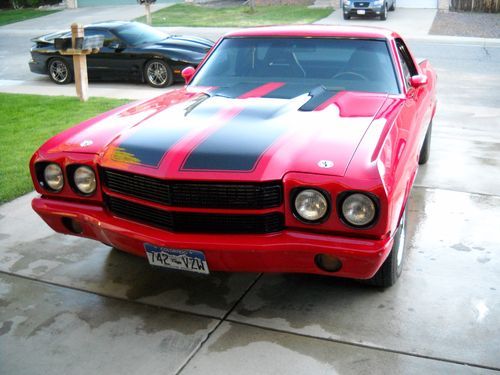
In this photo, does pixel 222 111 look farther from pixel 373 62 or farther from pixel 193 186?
pixel 373 62

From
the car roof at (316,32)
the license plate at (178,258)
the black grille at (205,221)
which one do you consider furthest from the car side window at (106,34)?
the license plate at (178,258)

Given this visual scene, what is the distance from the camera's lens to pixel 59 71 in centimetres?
Answer: 1219

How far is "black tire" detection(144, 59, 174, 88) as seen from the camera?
1108cm

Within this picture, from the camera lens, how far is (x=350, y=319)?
134 inches

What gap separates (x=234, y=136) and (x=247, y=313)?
1.01 meters

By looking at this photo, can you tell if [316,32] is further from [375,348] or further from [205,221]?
[375,348]

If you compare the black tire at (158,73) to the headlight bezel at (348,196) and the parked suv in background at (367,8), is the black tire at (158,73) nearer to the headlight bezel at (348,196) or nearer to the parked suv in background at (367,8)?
the headlight bezel at (348,196)

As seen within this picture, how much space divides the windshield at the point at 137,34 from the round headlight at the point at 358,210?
929 centimetres

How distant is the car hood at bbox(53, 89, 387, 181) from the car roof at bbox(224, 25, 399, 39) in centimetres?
65

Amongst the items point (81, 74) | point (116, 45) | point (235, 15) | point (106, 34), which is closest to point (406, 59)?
point (81, 74)

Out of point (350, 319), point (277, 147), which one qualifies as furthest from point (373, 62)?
point (350, 319)

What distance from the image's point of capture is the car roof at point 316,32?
15.4ft

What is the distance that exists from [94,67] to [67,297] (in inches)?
345

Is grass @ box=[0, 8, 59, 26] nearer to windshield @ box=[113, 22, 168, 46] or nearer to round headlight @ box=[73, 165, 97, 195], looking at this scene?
windshield @ box=[113, 22, 168, 46]
